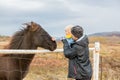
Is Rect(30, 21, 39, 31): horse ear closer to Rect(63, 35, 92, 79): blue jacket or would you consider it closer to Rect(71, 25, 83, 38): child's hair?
Rect(63, 35, 92, 79): blue jacket

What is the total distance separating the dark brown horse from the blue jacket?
1.52 m

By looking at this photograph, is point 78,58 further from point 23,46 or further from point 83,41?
point 23,46

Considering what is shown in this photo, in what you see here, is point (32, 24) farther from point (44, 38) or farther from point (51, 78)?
point (51, 78)

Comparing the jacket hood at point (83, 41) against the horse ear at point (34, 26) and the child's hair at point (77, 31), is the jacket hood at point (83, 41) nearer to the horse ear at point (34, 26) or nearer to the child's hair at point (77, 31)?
the child's hair at point (77, 31)

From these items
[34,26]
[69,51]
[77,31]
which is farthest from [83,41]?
[34,26]

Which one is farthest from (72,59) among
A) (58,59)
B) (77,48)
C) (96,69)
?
(58,59)

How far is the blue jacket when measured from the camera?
8.32m

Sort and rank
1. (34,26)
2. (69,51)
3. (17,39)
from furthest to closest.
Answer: (17,39) < (34,26) < (69,51)

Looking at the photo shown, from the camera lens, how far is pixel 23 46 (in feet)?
33.8

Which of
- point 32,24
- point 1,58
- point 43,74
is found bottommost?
point 43,74

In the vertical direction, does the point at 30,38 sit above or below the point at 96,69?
above

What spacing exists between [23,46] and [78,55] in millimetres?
2311

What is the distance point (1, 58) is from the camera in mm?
9695

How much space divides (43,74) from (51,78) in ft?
A: 5.52
